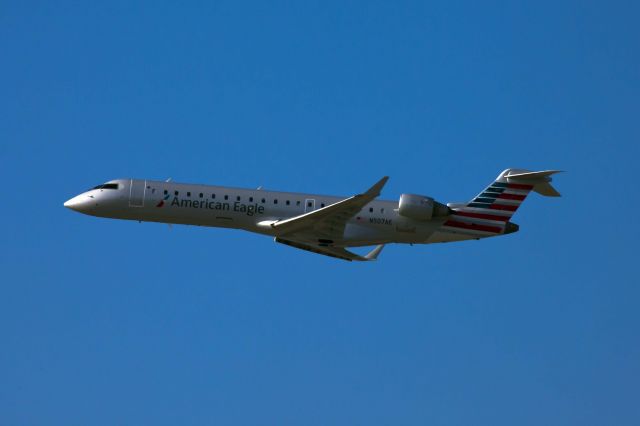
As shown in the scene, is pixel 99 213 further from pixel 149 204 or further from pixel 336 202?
pixel 336 202

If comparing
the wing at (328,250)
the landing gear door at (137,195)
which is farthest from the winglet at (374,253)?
the landing gear door at (137,195)

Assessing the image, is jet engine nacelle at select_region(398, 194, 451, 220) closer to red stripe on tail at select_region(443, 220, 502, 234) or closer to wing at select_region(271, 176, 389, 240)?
red stripe on tail at select_region(443, 220, 502, 234)

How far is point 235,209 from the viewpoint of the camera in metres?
42.0

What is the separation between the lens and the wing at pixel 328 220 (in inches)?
1569

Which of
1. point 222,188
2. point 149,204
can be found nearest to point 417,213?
point 222,188

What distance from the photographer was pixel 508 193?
43781 mm

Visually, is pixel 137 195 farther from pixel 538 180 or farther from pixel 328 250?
pixel 538 180

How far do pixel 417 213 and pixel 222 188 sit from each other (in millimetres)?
7825

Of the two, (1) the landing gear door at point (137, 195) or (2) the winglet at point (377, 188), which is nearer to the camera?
(2) the winglet at point (377, 188)

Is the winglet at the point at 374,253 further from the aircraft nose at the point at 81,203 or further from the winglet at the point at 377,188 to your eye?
the aircraft nose at the point at 81,203

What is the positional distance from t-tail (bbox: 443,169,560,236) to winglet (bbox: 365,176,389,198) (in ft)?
16.9

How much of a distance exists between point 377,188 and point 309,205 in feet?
15.4

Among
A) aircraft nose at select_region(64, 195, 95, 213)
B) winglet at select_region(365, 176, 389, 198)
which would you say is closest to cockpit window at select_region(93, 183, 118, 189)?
aircraft nose at select_region(64, 195, 95, 213)

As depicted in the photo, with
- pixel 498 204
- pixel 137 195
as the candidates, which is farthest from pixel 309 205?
pixel 498 204
